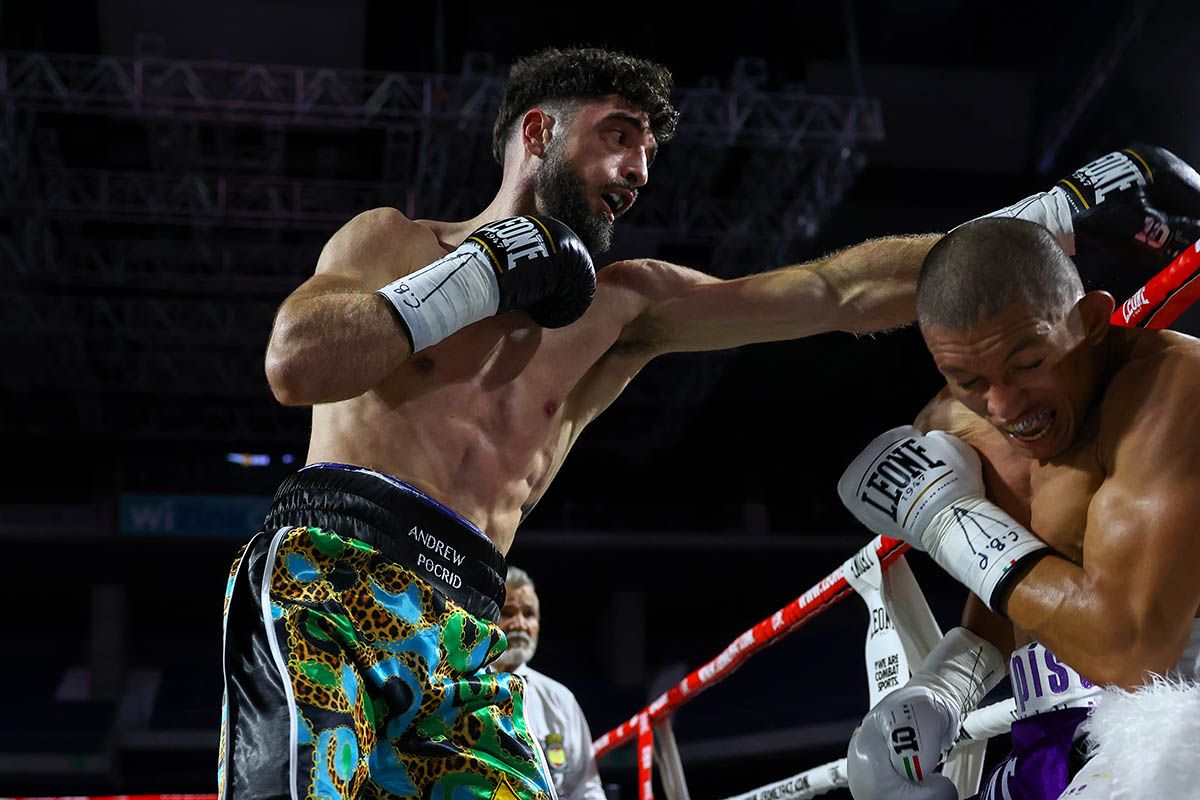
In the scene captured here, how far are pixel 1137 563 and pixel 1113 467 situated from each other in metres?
0.12

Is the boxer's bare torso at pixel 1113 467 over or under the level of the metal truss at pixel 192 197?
under

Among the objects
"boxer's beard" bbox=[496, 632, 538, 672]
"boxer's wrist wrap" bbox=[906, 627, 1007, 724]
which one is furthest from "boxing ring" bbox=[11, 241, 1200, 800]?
"boxer's beard" bbox=[496, 632, 538, 672]

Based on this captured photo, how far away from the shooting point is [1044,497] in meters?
1.30

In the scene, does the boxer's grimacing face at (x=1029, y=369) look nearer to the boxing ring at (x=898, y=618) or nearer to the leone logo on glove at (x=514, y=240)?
the boxing ring at (x=898, y=618)

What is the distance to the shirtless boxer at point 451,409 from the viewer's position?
1.39m

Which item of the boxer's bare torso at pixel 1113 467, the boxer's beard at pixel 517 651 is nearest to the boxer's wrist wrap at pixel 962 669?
the boxer's bare torso at pixel 1113 467

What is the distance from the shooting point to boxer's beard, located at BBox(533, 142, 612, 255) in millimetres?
1857

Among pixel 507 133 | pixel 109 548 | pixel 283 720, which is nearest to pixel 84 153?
pixel 109 548

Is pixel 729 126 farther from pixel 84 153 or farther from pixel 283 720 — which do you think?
pixel 283 720

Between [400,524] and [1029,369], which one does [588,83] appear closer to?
[400,524]

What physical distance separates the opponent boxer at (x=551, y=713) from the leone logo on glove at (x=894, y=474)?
1.92m

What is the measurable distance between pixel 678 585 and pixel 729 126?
247 inches

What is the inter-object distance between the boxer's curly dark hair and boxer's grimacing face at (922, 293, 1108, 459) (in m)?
0.84

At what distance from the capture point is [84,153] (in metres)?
9.75
